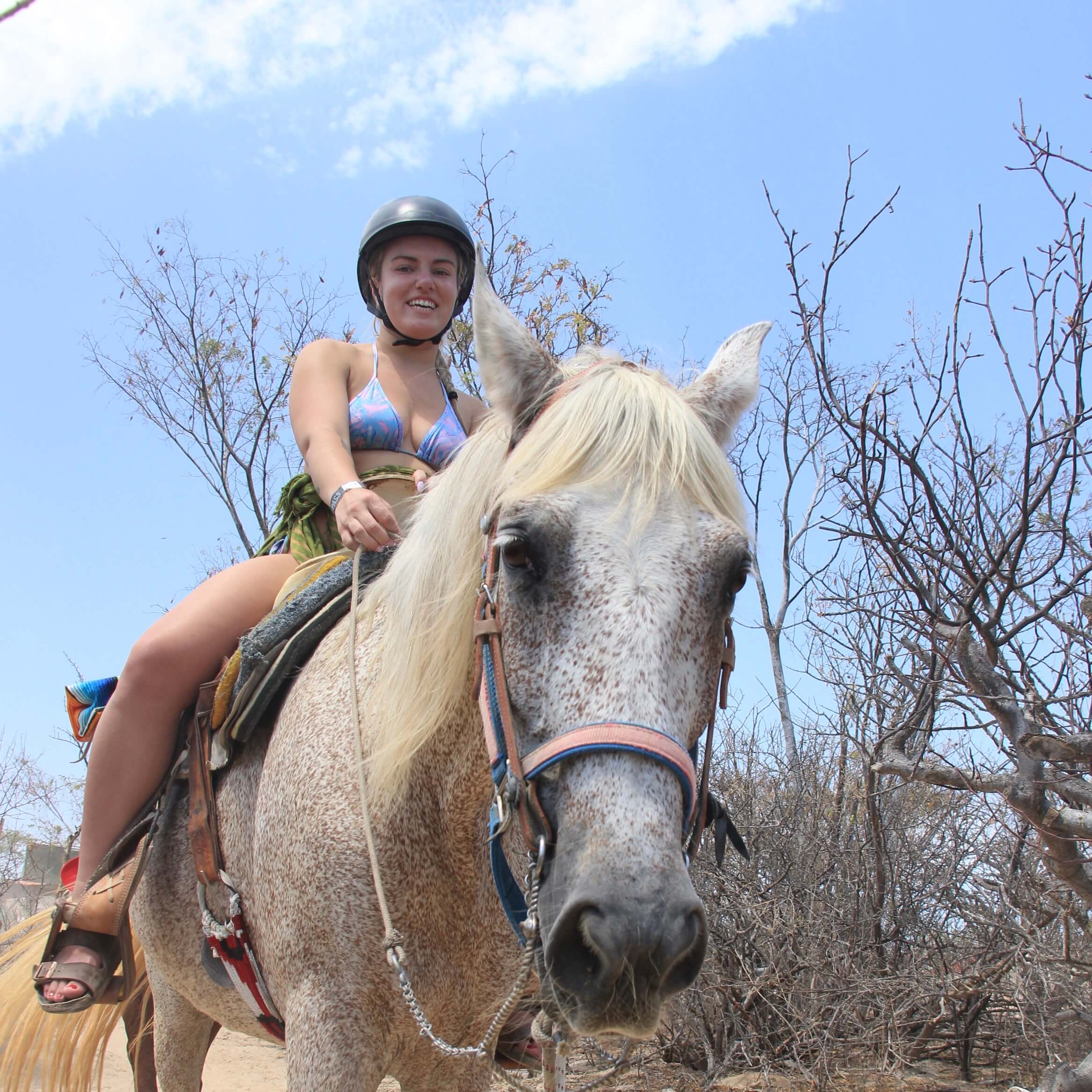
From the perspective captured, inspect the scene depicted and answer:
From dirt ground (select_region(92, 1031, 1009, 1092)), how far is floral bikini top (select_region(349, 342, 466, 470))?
4098mm

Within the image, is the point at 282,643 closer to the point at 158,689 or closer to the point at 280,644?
the point at 280,644

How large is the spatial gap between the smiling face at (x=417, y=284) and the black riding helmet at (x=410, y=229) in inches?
0.9

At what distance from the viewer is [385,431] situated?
3.02 m

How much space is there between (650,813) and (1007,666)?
299cm

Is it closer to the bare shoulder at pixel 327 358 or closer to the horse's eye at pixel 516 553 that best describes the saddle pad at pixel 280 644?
the bare shoulder at pixel 327 358

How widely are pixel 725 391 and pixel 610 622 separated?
921 millimetres

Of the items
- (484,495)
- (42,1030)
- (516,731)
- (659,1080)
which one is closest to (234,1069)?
(659,1080)

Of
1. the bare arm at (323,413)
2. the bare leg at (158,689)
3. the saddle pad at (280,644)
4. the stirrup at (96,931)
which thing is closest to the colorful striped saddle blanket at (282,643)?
the saddle pad at (280,644)

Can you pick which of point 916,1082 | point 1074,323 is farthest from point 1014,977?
point 1074,323

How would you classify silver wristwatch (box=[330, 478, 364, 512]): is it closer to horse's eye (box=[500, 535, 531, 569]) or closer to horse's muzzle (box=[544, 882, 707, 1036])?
horse's eye (box=[500, 535, 531, 569])

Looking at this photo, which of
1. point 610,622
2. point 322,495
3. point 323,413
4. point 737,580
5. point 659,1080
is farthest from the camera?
point 659,1080

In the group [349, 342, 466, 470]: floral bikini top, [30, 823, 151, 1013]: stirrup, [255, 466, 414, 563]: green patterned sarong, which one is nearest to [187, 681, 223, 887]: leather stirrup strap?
[30, 823, 151, 1013]: stirrup

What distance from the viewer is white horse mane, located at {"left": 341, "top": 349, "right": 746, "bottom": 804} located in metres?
1.88

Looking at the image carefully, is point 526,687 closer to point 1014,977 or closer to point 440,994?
point 440,994
